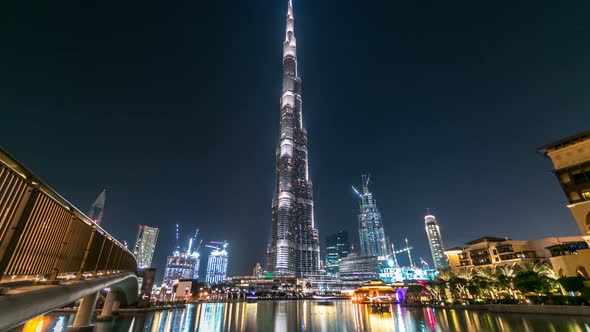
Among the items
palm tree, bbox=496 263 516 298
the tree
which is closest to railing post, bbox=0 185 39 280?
the tree

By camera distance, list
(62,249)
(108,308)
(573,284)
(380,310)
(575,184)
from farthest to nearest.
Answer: (380,310) < (575,184) < (573,284) < (108,308) < (62,249)

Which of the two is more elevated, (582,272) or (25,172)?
(25,172)

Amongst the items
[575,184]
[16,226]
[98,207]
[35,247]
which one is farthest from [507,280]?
[98,207]

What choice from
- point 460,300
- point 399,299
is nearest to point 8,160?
point 460,300

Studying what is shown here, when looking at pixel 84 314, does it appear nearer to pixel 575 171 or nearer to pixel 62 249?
pixel 62 249

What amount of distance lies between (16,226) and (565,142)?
79.9 metres

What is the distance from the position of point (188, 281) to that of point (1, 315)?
420 ft

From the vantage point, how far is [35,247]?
758cm

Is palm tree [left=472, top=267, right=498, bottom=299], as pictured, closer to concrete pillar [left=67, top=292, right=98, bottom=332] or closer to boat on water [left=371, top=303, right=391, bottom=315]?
boat on water [left=371, top=303, right=391, bottom=315]

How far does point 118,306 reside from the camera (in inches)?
1869

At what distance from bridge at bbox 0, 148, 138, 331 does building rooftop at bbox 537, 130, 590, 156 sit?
78.5 metres

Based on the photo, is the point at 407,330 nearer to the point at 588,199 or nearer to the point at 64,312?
the point at 588,199

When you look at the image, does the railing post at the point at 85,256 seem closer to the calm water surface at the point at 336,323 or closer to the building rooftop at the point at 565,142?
the calm water surface at the point at 336,323

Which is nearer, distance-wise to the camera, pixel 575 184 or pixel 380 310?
pixel 575 184
